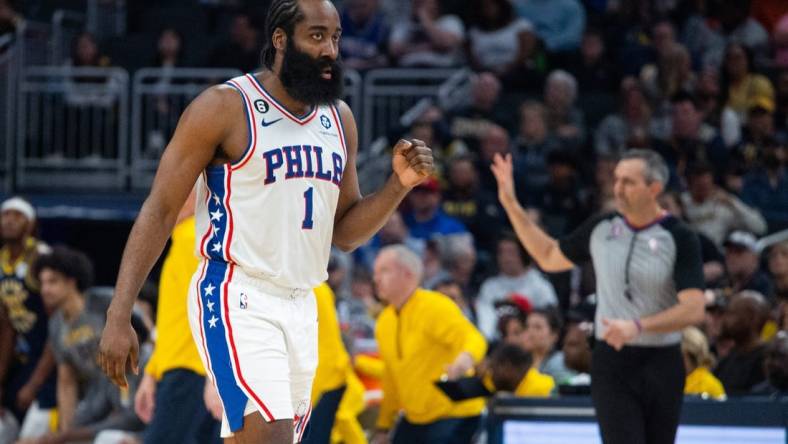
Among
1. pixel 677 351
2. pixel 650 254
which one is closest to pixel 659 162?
pixel 650 254

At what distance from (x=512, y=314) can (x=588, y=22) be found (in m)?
6.25

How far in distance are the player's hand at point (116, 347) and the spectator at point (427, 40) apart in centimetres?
1027

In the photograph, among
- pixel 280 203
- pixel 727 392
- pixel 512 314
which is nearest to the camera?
pixel 280 203

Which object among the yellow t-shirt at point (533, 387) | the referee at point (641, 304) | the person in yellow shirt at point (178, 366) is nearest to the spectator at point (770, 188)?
the yellow t-shirt at point (533, 387)

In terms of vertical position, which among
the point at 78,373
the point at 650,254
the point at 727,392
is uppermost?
the point at 650,254

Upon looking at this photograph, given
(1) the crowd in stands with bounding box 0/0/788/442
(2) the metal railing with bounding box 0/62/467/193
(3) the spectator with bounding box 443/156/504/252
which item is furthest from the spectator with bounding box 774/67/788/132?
(2) the metal railing with bounding box 0/62/467/193

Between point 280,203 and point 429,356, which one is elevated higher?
point 280,203

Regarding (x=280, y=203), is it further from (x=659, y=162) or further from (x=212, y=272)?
(x=659, y=162)

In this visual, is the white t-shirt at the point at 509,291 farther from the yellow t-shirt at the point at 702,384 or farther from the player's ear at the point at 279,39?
the player's ear at the point at 279,39

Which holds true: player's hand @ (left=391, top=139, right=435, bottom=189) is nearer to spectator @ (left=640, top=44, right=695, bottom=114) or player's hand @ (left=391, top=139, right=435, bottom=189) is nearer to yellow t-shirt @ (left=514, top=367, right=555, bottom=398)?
yellow t-shirt @ (left=514, top=367, right=555, bottom=398)

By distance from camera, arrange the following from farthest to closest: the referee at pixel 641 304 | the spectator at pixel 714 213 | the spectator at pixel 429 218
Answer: the spectator at pixel 429 218, the spectator at pixel 714 213, the referee at pixel 641 304

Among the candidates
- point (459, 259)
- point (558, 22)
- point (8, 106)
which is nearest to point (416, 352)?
point (459, 259)

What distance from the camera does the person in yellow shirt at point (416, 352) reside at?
341 inches

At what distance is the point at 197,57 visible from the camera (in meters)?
15.9
